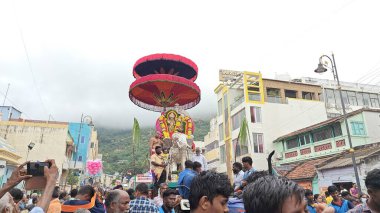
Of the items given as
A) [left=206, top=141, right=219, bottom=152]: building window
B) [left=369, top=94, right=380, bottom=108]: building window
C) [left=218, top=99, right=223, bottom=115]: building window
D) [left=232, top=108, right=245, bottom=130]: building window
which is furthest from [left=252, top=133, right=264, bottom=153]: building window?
[left=369, top=94, right=380, bottom=108]: building window

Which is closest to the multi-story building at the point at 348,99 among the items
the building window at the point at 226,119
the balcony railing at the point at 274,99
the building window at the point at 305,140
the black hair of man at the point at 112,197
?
the balcony railing at the point at 274,99

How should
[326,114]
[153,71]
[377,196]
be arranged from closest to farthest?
[377,196], [153,71], [326,114]

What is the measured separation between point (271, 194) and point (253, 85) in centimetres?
2733

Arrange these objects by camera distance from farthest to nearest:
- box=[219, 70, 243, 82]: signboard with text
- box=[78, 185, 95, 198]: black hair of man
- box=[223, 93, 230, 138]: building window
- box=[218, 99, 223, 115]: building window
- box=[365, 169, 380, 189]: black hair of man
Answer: box=[219, 70, 243, 82]: signboard with text → box=[218, 99, 223, 115]: building window → box=[223, 93, 230, 138]: building window → box=[78, 185, 95, 198]: black hair of man → box=[365, 169, 380, 189]: black hair of man

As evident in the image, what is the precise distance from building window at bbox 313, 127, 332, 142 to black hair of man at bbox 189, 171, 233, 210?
21.1 metres

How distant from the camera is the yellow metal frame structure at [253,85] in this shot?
89.9ft

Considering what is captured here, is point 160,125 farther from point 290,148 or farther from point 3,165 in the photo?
point 290,148

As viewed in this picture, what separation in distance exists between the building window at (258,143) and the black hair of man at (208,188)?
24.9m

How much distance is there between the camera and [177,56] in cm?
1302

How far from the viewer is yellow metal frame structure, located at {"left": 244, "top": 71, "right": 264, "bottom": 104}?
27402 mm

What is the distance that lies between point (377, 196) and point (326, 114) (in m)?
29.3

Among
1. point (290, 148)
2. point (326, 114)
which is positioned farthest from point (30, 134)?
point (326, 114)

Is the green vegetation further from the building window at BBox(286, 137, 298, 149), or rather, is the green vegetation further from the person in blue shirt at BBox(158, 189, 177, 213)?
the person in blue shirt at BBox(158, 189, 177, 213)

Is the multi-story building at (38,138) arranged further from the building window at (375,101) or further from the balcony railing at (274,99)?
the building window at (375,101)
